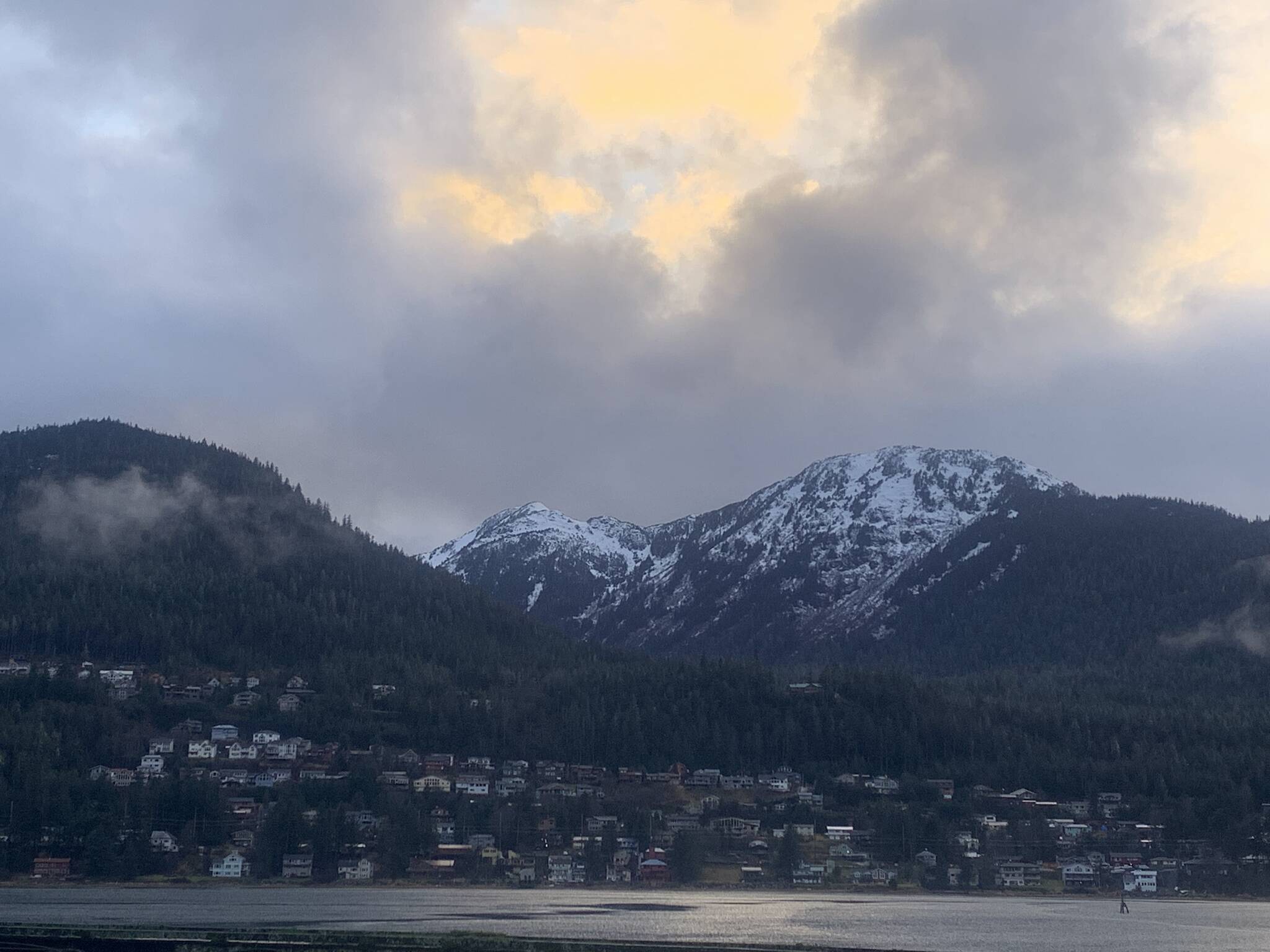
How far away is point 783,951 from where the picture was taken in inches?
5108

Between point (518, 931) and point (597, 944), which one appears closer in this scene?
point (597, 944)

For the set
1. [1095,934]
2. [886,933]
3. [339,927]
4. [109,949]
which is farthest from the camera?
[1095,934]

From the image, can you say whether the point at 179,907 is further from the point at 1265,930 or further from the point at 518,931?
the point at 1265,930

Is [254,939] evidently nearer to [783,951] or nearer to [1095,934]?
[783,951]

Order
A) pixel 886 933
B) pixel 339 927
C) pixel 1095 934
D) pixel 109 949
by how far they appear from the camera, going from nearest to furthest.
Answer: pixel 109 949, pixel 339 927, pixel 886 933, pixel 1095 934

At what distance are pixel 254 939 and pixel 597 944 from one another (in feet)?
97.6

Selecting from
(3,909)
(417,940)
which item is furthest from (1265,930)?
(3,909)

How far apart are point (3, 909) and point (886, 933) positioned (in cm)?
9755

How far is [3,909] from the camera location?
167m

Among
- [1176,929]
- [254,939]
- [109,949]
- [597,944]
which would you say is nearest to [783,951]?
[597,944]

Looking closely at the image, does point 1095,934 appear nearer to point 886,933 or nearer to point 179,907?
point 886,933

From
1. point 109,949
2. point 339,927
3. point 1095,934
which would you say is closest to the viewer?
point 109,949

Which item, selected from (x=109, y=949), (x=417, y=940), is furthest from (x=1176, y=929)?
(x=109, y=949)

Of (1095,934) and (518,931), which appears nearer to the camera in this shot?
Result: (518,931)
